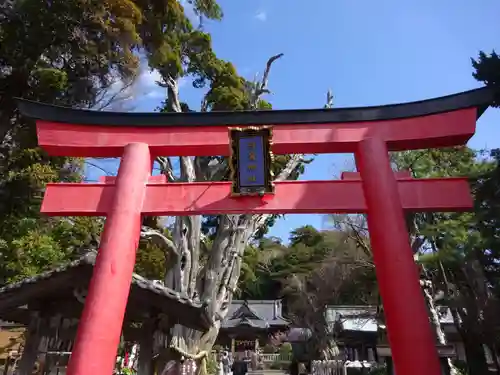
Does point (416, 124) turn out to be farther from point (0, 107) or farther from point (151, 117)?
point (0, 107)

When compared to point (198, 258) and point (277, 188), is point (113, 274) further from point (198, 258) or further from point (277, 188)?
point (198, 258)

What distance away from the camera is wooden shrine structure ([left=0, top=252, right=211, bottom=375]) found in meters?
5.62

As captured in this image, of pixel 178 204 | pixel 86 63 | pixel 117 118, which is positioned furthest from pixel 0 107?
pixel 178 204

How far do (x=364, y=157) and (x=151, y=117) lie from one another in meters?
3.46

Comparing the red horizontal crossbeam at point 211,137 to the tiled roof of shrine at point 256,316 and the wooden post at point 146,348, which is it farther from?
the tiled roof of shrine at point 256,316

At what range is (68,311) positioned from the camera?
251 inches

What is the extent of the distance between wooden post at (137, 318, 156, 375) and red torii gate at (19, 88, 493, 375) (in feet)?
4.62

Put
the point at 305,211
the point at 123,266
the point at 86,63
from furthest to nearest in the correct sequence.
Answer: the point at 86,63, the point at 305,211, the point at 123,266

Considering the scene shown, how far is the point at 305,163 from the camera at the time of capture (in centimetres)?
1572

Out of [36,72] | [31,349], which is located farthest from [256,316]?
[31,349]

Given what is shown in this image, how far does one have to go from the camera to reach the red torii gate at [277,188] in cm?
476

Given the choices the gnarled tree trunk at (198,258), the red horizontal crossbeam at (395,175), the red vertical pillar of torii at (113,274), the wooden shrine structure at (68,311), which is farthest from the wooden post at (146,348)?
the red horizontal crossbeam at (395,175)

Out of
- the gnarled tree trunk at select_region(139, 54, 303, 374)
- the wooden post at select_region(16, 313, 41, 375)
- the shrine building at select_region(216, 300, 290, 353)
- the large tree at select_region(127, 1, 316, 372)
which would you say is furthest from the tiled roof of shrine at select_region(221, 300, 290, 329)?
the wooden post at select_region(16, 313, 41, 375)

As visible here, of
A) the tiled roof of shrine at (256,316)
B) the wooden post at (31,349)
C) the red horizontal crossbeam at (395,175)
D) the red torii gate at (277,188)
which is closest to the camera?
the red torii gate at (277,188)
